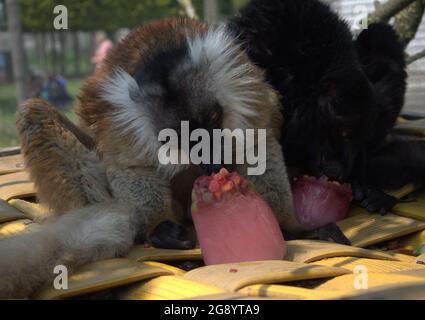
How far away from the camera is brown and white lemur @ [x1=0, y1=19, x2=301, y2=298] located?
338cm

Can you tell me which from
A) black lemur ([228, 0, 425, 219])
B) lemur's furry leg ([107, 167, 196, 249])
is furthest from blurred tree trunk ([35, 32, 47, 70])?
lemur's furry leg ([107, 167, 196, 249])

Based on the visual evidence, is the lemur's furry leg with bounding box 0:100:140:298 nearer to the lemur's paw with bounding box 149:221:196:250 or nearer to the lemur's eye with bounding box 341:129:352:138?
the lemur's paw with bounding box 149:221:196:250

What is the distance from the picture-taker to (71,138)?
3.61 metres

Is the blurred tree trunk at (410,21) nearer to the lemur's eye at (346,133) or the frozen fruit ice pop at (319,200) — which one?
the lemur's eye at (346,133)

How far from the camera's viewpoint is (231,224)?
3.05 metres

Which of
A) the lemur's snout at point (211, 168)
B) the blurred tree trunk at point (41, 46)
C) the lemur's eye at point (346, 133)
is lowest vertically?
the lemur's snout at point (211, 168)

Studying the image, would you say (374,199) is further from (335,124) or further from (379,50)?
(379,50)

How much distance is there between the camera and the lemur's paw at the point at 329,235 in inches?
138

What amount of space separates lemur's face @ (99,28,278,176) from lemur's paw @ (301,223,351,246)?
2.00 feet

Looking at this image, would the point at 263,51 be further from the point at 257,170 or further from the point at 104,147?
the point at 104,147

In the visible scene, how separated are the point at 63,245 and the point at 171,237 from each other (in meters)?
0.58

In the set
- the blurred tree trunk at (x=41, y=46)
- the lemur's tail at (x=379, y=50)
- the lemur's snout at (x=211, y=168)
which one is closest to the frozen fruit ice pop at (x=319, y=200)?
the lemur's snout at (x=211, y=168)
